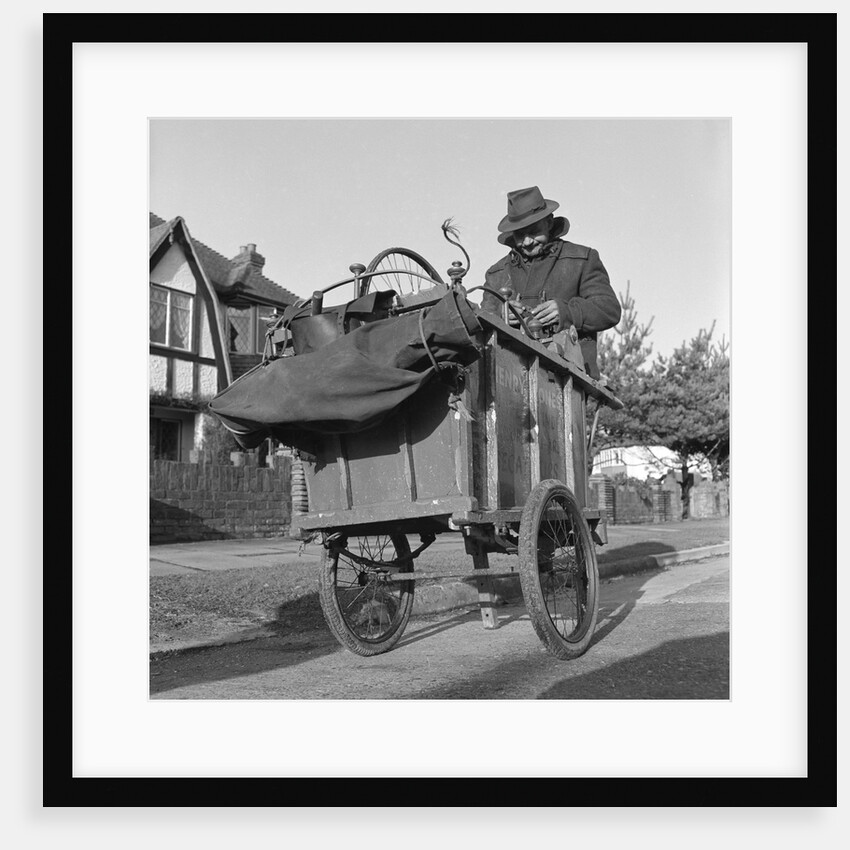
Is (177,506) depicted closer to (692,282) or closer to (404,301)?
(404,301)

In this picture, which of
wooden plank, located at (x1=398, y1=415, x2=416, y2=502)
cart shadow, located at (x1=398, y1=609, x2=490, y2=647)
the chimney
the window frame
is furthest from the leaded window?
wooden plank, located at (x1=398, y1=415, x2=416, y2=502)

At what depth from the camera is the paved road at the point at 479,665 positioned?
14.9 feet

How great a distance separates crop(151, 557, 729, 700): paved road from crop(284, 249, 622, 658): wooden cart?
8.4 inches

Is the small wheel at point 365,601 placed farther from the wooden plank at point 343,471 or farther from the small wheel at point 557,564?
the small wheel at point 557,564

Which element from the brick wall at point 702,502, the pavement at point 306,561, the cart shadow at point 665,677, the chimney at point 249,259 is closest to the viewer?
the cart shadow at point 665,677

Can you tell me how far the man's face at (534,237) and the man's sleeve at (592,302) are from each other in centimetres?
33

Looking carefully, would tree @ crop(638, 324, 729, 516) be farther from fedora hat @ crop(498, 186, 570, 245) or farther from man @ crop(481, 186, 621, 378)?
fedora hat @ crop(498, 186, 570, 245)

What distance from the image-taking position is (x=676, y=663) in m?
4.94

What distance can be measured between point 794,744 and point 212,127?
388cm

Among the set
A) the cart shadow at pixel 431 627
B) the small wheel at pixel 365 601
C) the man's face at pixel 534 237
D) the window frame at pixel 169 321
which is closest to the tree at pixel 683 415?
the window frame at pixel 169 321

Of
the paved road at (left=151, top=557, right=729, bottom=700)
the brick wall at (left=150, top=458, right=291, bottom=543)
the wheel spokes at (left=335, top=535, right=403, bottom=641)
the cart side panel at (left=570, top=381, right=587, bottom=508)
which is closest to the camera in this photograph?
the paved road at (left=151, top=557, right=729, bottom=700)

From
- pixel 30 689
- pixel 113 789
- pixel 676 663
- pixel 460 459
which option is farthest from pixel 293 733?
pixel 676 663

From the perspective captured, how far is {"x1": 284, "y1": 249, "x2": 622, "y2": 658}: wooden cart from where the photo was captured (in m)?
4.68

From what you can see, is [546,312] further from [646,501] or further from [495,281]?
[646,501]
